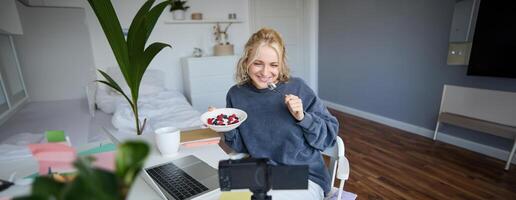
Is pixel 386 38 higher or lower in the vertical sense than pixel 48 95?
higher

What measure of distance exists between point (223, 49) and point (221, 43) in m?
0.22

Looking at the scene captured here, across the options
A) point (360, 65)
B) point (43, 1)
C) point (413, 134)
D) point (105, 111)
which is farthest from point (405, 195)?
point (43, 1)

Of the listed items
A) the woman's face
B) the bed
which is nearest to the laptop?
the woman's face

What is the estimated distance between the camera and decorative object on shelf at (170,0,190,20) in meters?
3.41

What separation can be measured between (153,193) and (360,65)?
3384 millimetres

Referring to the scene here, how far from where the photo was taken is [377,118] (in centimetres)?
345

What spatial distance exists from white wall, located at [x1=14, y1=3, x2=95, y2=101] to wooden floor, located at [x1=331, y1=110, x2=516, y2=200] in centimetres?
290

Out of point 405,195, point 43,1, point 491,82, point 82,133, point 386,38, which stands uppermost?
point 43,1

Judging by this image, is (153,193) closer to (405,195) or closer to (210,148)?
(210,148)

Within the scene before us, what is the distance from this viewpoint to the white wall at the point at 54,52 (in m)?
2.48

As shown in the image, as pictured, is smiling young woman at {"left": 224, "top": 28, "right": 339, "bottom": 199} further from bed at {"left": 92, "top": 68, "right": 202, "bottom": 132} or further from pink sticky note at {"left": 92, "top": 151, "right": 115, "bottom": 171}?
bed at {"left": 92, "top": 68, "right": 202, "bottom": 132}

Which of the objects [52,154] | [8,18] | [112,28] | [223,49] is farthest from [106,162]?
[223,49]

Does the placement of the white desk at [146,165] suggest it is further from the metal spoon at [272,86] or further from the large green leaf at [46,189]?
the large green leaf at [46,189]

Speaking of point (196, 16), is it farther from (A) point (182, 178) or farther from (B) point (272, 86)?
(A) point (182, 178)
